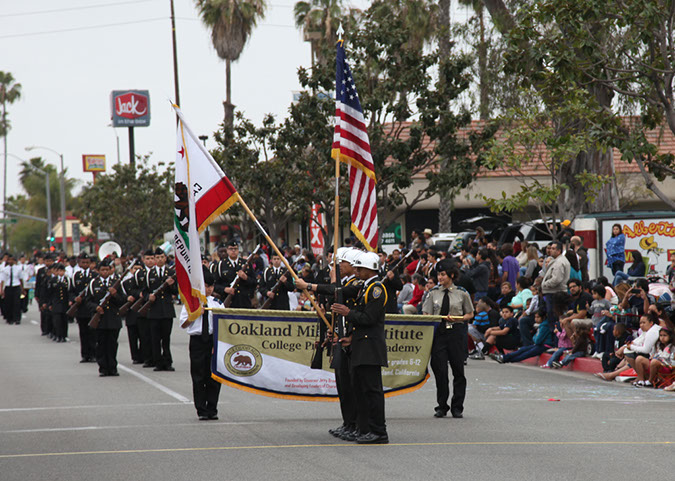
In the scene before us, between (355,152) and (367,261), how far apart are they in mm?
1926

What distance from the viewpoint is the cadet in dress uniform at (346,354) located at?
920 centimetres

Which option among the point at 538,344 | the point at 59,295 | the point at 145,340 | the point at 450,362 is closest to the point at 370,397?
the point at 450,362

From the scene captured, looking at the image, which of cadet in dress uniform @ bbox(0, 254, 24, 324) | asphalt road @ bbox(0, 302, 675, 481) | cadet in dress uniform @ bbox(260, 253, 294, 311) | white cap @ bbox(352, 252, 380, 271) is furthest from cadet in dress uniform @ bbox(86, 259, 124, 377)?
cadet in dress uniform @ bbox(0, 254, 24, 324)

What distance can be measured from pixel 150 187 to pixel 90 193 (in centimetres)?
525

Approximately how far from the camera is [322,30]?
1650 inches

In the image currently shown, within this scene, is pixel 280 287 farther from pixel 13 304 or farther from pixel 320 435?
pixel 13 304

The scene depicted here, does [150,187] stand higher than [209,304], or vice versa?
[150,187]

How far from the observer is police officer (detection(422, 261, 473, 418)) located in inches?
436

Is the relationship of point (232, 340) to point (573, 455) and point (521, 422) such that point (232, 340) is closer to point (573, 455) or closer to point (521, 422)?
point (521, 422)

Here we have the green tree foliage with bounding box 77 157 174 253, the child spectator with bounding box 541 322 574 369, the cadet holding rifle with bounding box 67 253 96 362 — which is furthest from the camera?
the green tree foliage with bounding box 77 157 174 253

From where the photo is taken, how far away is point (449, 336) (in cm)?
1134

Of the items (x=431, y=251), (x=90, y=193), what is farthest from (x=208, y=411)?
(x=90, y=193)

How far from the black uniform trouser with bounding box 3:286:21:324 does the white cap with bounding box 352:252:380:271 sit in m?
23.2

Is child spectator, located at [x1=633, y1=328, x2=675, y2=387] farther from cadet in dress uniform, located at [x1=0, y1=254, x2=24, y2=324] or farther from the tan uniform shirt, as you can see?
cadet in dress uniform, located at [x1=0, y1=254, x2=24, y2=324]
